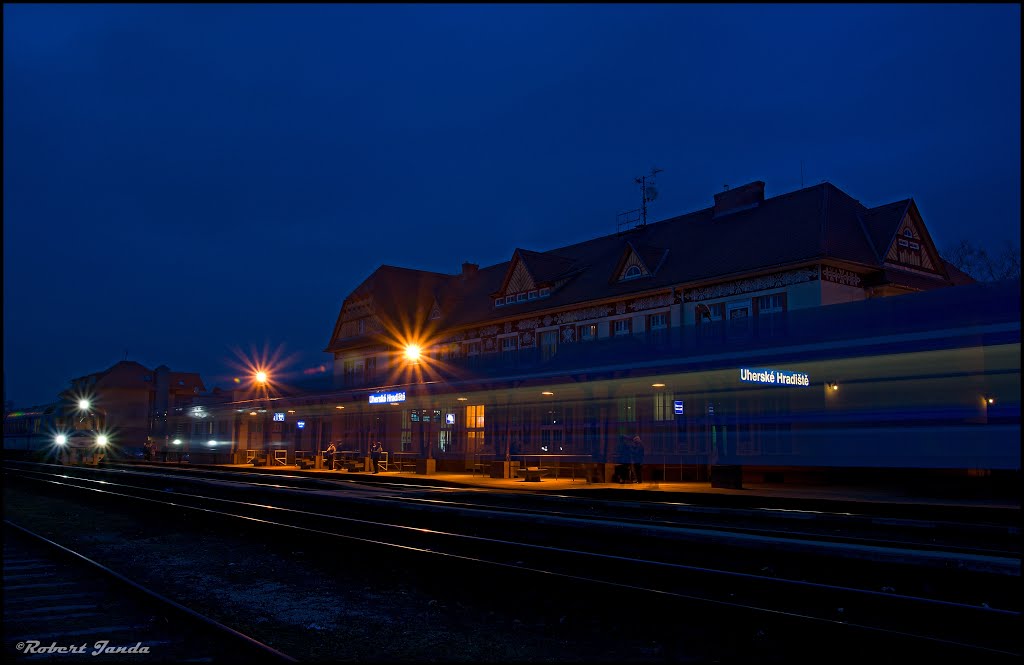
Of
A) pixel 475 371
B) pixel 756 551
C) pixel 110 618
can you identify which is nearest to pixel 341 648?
pixel 110 618

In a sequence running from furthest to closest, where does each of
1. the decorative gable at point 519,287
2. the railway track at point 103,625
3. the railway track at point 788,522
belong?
the decorative gable at point 519,287, the railway track at point 788,522, the railway track at point 103,625

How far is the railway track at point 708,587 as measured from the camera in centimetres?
713

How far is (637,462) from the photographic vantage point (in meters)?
28.2

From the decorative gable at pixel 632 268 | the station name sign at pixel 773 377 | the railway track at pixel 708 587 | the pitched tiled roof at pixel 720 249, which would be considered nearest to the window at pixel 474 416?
the pitched tiled roof at pixel 720 249

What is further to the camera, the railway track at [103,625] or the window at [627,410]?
the window at [627,410]

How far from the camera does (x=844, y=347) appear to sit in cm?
2100

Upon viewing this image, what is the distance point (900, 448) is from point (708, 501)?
4876 mm

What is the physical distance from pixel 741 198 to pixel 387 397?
1797cm

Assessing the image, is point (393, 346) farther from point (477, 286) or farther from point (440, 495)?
point (440, 495)

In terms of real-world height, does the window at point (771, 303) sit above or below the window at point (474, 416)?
above

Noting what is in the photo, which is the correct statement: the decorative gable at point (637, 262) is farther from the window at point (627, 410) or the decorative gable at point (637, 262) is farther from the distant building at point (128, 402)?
the distant building at point (128, 402)

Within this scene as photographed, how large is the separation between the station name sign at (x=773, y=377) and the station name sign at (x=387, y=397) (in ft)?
55.9

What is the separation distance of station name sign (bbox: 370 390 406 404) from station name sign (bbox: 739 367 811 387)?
55.9 ft

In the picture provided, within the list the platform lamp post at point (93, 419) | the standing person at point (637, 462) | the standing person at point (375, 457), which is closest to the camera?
the standing person at point (637, 462)
